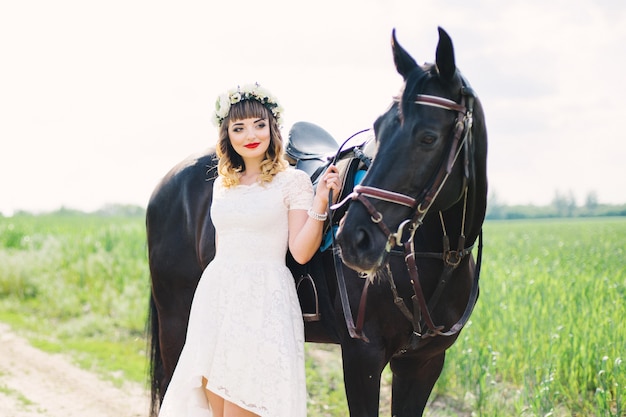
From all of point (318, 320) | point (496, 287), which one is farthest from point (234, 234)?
point (496, 287)

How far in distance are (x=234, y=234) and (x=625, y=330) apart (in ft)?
10.8

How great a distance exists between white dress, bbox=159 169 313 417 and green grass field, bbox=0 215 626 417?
206 centimetres

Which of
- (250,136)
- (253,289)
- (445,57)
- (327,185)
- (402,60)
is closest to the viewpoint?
(445,57)

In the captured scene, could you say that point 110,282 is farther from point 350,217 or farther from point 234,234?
point 350,217

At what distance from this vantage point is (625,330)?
4641 mm

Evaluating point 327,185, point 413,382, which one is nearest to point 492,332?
point 413,382

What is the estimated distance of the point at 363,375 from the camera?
9.16 ft

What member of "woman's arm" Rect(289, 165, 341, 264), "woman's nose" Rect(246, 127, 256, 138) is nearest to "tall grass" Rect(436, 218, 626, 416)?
"woman's arm" Rect(289, 165, 341, 264)

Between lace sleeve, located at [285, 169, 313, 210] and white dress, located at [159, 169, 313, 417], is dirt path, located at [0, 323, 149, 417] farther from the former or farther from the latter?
lace sleeve, located at [285, 169, 313, 210]

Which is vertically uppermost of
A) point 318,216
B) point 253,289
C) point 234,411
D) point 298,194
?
point 298,194

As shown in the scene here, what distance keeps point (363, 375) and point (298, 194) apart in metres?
0.87

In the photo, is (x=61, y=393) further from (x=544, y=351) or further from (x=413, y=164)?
(x=413, y=164)

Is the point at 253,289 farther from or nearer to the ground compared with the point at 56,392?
farther from the ground

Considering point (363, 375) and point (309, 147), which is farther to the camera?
point (309, 147)
